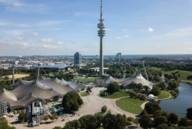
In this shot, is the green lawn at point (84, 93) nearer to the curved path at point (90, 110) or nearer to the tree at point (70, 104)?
the curved path at point (90, 110)

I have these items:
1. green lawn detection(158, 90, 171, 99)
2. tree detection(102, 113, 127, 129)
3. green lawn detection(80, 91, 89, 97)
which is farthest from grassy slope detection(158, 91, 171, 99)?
tree detection(102, 113, 127, 129)

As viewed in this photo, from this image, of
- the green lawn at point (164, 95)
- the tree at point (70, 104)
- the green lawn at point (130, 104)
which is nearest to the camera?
the tree at point (70, 104)

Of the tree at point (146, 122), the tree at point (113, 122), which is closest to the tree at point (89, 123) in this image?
the tree at point (113, 122)

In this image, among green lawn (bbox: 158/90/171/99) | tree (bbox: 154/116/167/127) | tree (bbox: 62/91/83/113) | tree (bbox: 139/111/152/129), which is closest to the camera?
tree (bbox: 154/116/167/127)

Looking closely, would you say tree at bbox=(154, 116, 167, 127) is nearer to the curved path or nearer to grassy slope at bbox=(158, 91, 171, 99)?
the curved path

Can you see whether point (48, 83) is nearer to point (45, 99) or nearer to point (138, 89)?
point (45, 99)

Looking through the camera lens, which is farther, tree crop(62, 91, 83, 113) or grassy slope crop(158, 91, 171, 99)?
grassy slope crop(158, 91, 171, 99)

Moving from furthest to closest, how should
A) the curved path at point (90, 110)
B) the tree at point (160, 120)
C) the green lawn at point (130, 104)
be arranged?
the green lawn at point (130, 104) → the curved path at point (90, 110) → the tree at point (160, 120)

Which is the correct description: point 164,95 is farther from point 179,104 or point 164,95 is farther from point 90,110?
point 90,110

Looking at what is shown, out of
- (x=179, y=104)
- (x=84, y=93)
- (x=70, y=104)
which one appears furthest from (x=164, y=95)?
(x=70, y=104)

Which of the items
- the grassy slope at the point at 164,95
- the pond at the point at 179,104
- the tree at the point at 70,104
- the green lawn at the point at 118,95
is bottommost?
the pond at the point at 179,104
